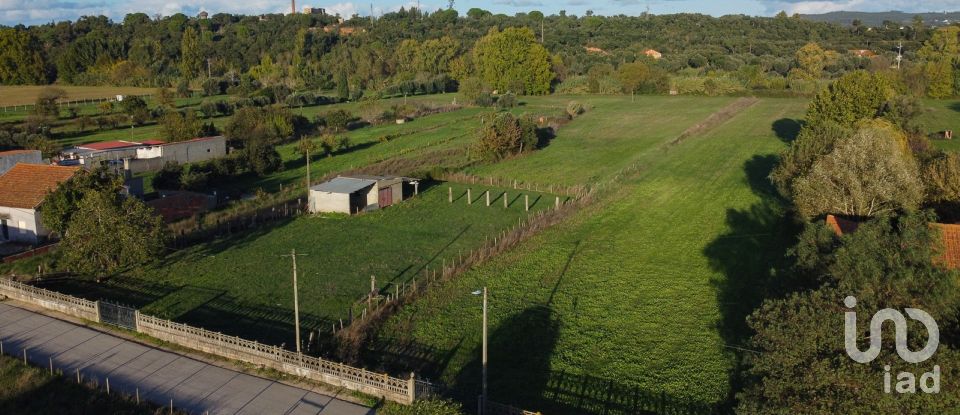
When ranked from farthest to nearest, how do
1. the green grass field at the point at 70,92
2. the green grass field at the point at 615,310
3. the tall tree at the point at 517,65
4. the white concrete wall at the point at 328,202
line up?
the tall tree at the point at 517,65, the green grass field at the point at 70,92, the white concrete wall at the point at 328,202, the green grass field at the point at 615,310


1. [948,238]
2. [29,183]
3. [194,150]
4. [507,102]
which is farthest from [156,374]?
[507,102]

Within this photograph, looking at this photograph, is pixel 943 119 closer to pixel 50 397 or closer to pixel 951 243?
pixel 951 243

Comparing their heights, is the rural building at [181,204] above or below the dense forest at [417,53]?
below

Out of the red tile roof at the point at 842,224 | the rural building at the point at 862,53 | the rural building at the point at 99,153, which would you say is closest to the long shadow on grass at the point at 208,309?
the red tile roof at the point at 842,224

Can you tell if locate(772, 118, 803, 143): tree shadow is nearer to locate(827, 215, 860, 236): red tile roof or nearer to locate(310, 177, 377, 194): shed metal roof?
locate(827, 215, 860, 236): red tile roof

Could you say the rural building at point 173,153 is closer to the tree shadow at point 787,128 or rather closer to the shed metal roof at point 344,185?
the shed metal roof at point 344,185

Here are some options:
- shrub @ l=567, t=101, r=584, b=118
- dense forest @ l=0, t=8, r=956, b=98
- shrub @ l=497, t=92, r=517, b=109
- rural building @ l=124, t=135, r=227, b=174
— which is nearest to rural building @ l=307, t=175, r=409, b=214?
rural building @ l=124, t=135, r=227, b=174

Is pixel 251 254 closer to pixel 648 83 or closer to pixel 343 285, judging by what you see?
pixel 343 285
